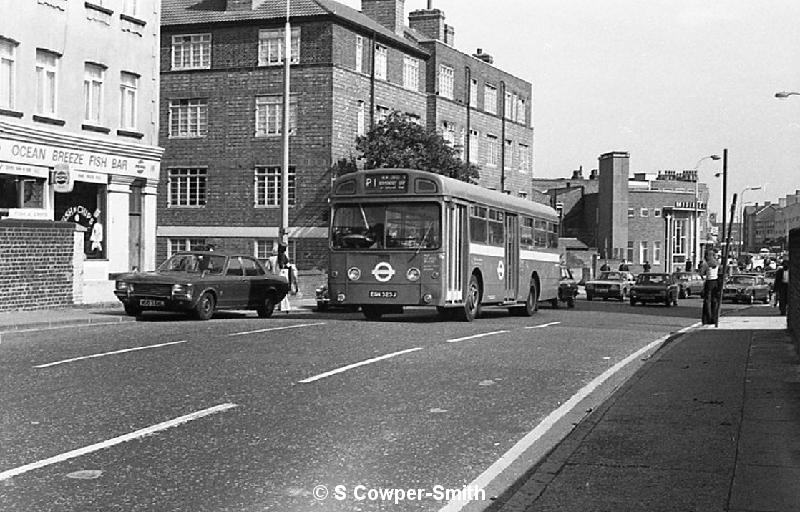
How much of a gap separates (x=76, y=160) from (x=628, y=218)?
79580 mm

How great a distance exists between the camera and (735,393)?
1158cm

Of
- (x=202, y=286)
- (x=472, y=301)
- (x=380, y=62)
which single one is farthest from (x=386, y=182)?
(x=380, y=62)

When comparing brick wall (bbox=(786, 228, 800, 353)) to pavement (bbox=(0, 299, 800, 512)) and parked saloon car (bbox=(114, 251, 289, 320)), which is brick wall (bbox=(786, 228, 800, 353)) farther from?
parked saloon car (bbox=(114, 251, 289, 320))

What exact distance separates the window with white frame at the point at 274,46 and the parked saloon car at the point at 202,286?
24.8 metres

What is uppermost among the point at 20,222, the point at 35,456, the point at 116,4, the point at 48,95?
the point at 116,4

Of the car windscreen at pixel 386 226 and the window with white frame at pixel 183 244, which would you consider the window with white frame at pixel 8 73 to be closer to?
the car windscreen at pixel 386 226

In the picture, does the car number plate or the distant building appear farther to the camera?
the distant building

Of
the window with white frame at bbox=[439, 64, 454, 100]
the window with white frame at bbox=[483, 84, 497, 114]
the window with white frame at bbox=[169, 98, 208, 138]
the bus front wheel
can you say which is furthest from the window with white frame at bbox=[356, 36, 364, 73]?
the bus front wheel

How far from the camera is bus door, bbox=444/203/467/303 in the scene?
23.2m

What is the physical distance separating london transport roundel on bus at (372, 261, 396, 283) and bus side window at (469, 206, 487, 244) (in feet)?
7.60

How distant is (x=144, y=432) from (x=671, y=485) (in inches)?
169

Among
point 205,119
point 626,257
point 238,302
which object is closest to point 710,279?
point 238,302

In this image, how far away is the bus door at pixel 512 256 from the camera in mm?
27484

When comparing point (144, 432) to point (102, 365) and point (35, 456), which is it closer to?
point (35, 456)
